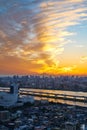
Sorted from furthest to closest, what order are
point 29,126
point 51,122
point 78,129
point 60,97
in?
point 60,97, point 51,122, point 29,126, point 78,129

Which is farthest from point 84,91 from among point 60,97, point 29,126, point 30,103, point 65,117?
point 29,126

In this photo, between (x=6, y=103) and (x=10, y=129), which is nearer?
(x=10, y=129)

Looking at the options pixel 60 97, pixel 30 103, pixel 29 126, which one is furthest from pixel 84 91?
pixel 29 126

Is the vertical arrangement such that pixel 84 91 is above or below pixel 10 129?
above

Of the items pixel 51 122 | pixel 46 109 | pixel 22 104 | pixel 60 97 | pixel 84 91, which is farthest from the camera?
pixel 84 91

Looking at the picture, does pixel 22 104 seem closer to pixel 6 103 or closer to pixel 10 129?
pixel 6 103

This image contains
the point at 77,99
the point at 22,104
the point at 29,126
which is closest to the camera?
the point at 29,126

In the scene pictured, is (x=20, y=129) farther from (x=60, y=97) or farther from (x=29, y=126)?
(x=60, y=97)

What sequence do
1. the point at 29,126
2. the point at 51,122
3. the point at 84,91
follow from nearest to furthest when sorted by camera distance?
1. the point at 29,126
2. the point at 51,122
3. the point at 84,91

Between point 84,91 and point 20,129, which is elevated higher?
point 84,91
